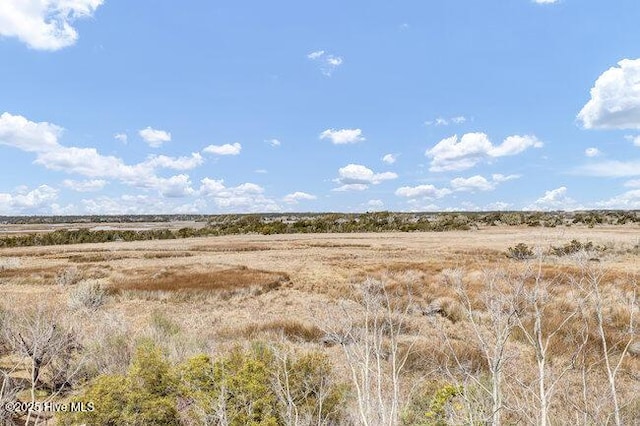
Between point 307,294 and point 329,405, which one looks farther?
point 307,294

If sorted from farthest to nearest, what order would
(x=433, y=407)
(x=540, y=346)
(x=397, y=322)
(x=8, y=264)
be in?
(x=8, y=264) → (x=397, y=322) → (x=433, y=407) → (x=540, y=346)

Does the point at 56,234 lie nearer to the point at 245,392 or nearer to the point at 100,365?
the point at 100,365

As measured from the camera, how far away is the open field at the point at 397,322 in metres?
5.42

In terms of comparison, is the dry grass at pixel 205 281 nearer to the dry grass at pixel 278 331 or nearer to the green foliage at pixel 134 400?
the dry grass at pixel 278 331

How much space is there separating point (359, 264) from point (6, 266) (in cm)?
3083

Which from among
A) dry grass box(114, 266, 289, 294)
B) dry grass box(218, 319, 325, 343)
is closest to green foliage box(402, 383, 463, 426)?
dry grass box(218, 319, 325, 343)

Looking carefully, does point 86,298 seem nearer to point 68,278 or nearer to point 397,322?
point 68,278

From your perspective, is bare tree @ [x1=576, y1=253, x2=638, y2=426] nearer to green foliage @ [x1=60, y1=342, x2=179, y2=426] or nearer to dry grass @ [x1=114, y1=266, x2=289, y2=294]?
green foliage @ [x1=60, y1=342, x2=179, y2=426]

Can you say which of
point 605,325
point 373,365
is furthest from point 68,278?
point 605,325

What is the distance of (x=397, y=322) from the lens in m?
16.8

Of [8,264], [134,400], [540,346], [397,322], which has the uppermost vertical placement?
[540,346]

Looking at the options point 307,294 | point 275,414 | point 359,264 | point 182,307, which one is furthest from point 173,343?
point 359,264

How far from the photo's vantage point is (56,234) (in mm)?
78562

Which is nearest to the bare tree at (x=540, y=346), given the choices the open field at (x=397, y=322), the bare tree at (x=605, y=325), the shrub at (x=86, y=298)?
the open field at (x=397, y=322)
